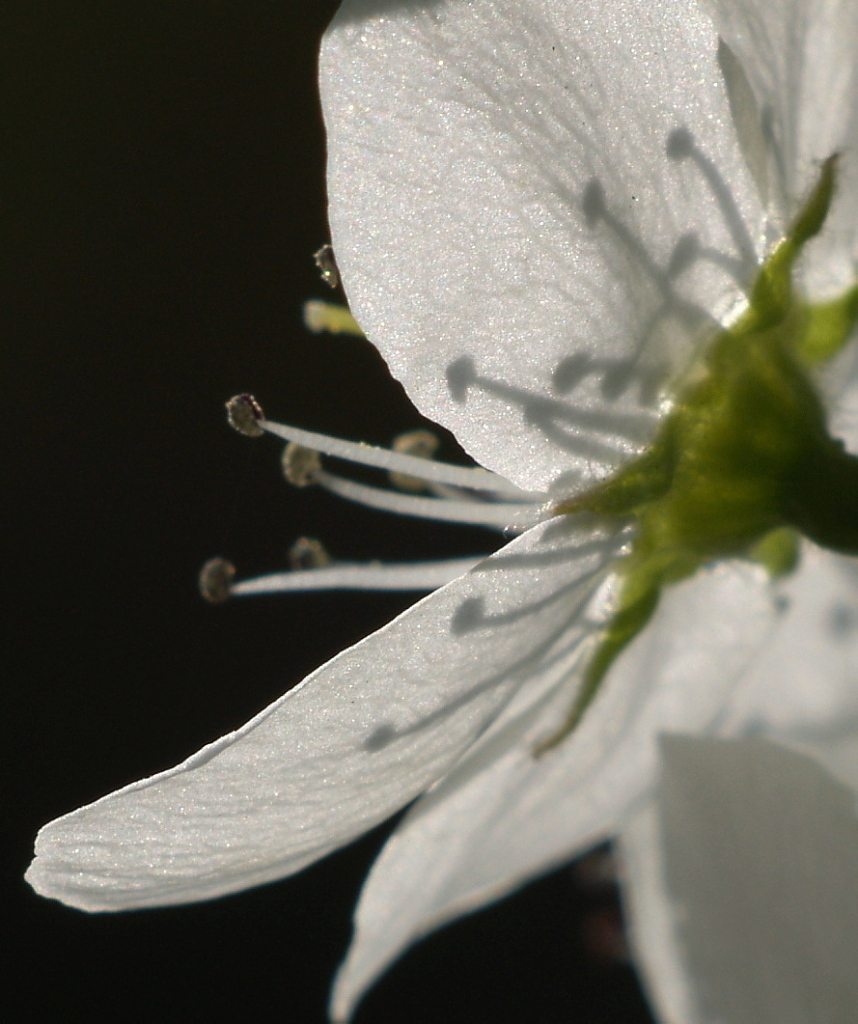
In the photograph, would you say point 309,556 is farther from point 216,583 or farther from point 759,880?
point 759,880

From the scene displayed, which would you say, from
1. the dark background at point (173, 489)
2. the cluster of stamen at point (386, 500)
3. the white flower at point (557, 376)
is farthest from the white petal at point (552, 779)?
the dark background at point (173, 489)

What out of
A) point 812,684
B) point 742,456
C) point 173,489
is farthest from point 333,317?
point 173,489

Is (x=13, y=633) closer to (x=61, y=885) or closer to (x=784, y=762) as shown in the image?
(x=61, y=885)

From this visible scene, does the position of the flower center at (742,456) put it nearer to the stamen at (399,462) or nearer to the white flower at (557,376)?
the white flower at (557,376)

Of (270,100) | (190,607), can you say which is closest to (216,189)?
(270,100)

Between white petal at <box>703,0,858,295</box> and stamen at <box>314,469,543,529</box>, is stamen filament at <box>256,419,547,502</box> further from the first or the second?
white petal at <box>703,0,858,295</box>

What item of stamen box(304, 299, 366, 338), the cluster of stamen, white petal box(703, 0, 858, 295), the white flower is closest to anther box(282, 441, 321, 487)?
the cluster of stamen
